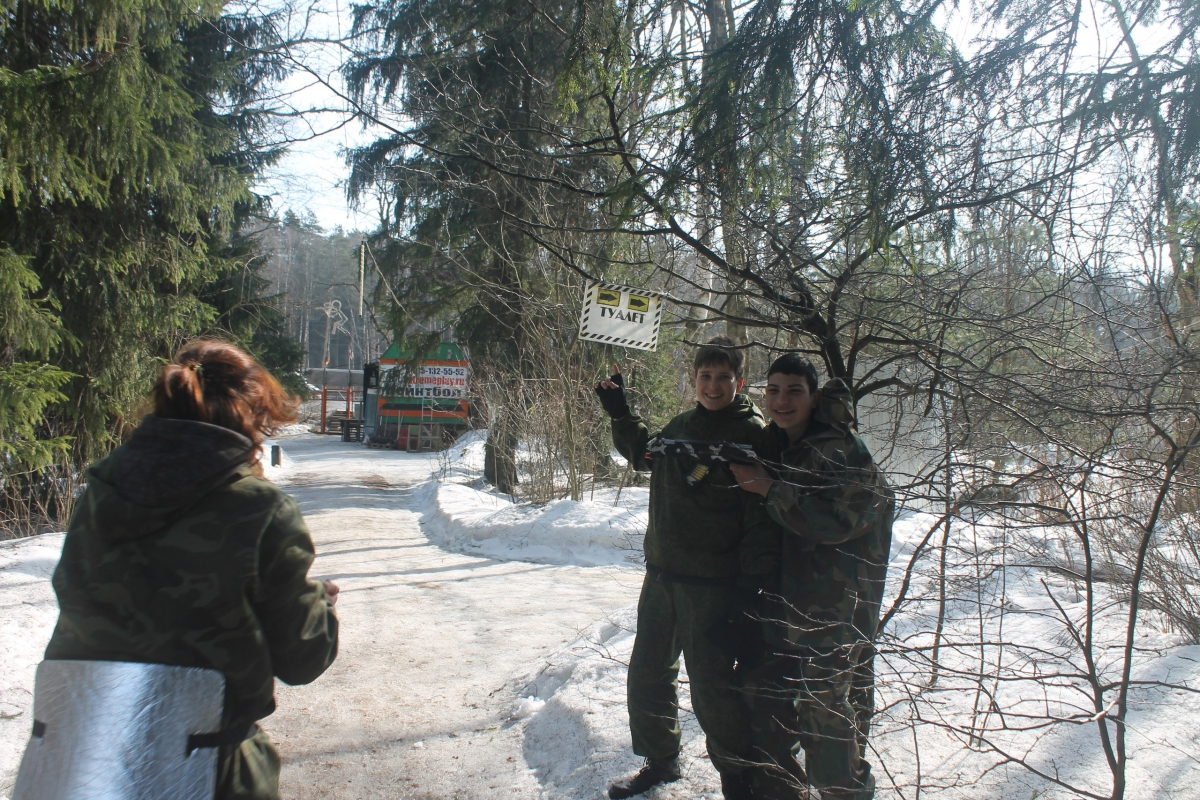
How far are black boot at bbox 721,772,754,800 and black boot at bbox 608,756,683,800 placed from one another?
0.33 metres

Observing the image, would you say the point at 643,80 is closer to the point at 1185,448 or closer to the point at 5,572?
the point at 1185,448

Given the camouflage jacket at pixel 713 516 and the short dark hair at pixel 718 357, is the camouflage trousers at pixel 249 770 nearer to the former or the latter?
the camouflage jacket at pixel 713 516

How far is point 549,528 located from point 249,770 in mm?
7423

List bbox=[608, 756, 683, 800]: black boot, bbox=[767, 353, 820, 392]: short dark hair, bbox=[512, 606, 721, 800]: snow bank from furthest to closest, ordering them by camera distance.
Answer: bbox=[512, 606, 721, 800]: snow bank
bbox=[608, 756, 683, 800]: black boot
bbox=[767, 353, 820, 392]: short dark hair

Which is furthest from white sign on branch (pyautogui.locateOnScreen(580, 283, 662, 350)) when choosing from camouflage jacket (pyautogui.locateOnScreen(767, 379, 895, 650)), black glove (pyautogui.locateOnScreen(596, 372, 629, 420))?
camouflage jacket (pyautogui.locateOnScreen(767, 379, 895, 650))

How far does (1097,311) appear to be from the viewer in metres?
2.58

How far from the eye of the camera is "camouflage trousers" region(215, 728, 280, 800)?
1644 millimetres

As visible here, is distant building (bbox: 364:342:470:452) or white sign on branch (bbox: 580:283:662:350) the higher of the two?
white sign on branch (bbox: 580:283:662:350)

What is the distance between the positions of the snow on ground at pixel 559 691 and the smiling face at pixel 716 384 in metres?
0.91

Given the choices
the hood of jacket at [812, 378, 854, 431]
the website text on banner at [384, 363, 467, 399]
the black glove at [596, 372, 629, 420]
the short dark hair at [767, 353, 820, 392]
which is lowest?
the website text on banner at [384, 363, 467, 399]

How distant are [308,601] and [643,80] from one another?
2.65m

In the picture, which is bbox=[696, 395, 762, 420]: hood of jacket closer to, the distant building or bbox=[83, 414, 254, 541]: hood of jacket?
bbox=[83, 414, 254, 541]: hood of jacket

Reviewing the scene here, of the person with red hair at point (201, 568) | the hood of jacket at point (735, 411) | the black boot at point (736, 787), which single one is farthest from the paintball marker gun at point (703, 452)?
the person with red hair at point (201, 568)

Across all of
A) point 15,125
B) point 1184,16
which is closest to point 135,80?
point 15,125
